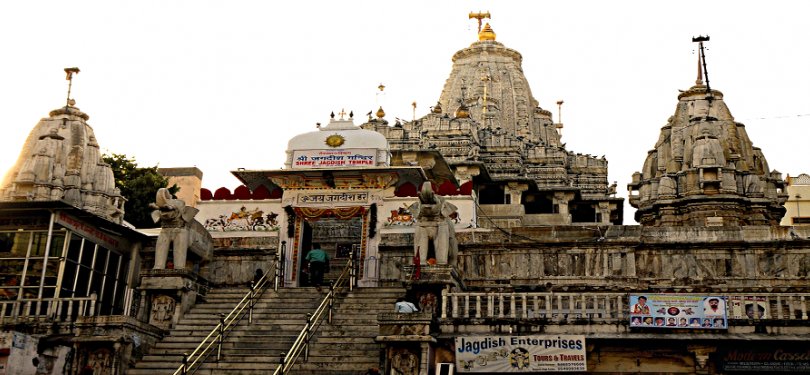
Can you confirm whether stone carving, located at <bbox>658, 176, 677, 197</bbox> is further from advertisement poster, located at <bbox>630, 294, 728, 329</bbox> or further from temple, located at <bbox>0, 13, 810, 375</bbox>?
advertisement poster, located at <bbox>630, 294, 728, 329</bbox>

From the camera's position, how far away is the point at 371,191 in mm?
29156

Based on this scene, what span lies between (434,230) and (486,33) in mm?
45177

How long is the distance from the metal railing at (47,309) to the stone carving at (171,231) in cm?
209

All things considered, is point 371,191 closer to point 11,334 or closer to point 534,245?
point 534,245

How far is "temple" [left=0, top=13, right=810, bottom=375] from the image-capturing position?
20734mm

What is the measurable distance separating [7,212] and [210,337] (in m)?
6.99

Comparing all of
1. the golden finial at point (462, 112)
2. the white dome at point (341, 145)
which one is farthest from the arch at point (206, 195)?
the golden finial at point (462, 112)

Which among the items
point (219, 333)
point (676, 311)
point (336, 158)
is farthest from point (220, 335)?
point (676, 311)

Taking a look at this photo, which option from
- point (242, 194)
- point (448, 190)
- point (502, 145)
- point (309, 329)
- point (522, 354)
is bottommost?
point (522, 354)

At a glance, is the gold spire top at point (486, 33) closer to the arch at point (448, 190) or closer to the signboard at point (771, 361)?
the arch at point (448, 190)

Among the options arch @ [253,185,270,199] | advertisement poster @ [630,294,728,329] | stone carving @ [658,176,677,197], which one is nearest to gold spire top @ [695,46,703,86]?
stone carving @ [658,176,677,197]

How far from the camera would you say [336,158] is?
96.5ft

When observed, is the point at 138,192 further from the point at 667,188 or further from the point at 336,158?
the point at 667,188

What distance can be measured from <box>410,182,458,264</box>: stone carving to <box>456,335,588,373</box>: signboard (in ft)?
10.9
